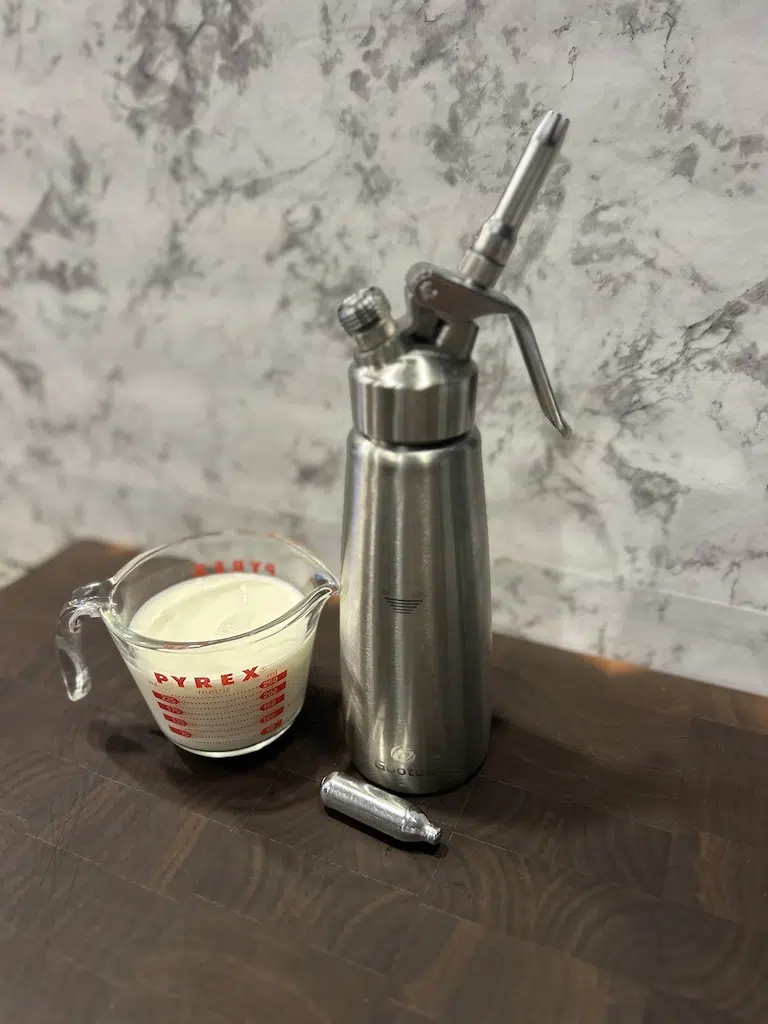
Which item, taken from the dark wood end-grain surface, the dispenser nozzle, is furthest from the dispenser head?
the dark wood end-grain surface

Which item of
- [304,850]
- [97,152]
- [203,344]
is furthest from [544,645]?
[97,152]

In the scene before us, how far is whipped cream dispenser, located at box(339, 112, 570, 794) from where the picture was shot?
37 centimetres

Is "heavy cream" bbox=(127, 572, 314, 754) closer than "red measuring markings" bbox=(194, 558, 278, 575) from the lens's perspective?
Yes

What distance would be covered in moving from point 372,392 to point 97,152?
407mm

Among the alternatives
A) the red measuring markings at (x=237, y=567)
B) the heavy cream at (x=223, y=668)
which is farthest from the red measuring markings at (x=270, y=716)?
the red measuring markings at (x=237, y=567)

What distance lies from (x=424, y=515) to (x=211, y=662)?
0.17 meters

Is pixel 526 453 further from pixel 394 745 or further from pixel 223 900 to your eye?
pixel 223 900

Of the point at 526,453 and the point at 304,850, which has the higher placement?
the point at 526,453

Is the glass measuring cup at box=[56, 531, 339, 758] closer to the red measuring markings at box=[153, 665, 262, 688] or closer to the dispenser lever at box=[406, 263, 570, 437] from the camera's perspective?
the red measuring markings at box=[153, 665, 262, 688]

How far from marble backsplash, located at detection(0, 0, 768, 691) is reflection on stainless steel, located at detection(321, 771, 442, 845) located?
249mm

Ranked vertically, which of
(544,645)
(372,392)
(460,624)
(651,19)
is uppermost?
(651,19)

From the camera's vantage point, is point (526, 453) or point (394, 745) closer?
point (394, 745)

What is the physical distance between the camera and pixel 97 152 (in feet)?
2.05

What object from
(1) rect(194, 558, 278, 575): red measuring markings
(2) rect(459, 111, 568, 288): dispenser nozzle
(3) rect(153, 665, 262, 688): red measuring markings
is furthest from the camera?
(1) rect(194, 558, 278, 575): red measuring markings
